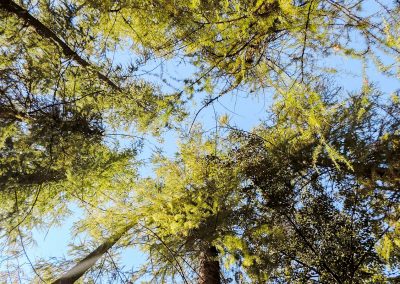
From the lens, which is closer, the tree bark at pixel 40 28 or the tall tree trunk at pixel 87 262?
the tree bark at pixel 40 28

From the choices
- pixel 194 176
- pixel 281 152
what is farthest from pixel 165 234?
pixel 281 152

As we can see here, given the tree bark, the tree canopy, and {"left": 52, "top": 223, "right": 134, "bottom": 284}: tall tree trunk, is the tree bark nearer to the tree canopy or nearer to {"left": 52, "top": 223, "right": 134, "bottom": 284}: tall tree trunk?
the tree canopy

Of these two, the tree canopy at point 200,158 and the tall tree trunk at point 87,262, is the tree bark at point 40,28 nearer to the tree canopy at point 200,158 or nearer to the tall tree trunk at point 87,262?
the tree canopy at point 200,158

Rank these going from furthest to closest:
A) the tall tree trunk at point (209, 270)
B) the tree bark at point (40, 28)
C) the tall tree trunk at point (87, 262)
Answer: the tall tree trunk at point (209, 270) < the tall tree trunk at point (87, 262) < the tree bark at point (40, 28)

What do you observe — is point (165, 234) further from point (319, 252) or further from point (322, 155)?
point (322, 155)

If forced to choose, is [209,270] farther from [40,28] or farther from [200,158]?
[40,28]

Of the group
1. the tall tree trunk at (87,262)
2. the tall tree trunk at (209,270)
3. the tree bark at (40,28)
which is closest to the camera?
the tree bark at (40,28)

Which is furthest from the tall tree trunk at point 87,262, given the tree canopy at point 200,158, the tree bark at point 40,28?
the tree bark at point 40,28

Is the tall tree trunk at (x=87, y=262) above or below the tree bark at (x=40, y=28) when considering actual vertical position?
below

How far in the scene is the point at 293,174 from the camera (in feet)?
20.5

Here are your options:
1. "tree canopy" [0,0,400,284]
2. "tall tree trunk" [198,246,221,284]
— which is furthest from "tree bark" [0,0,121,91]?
"tall tree trunk" [198,246,221,284]

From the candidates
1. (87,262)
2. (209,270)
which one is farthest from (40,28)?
(209,270)

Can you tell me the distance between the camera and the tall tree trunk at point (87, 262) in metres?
5.51

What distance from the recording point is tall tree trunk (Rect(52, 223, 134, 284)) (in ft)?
18.1
